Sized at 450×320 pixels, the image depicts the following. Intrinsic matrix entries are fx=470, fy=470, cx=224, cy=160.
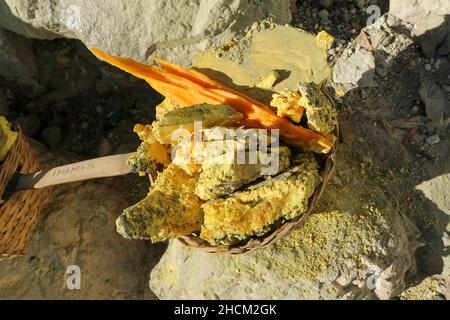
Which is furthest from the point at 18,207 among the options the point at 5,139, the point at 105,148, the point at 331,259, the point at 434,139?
the point at 434,139

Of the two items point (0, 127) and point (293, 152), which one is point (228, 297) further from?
point (0, 127)

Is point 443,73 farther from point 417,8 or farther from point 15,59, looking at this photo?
point 15,59

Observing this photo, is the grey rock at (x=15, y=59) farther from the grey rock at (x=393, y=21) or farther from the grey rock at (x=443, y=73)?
the grey rock at (x=443, y=73)

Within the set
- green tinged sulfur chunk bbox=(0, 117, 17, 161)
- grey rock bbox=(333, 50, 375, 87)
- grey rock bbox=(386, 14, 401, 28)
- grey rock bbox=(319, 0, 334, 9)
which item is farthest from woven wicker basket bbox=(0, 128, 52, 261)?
grey rock bbox=(386, 14, 401, 28)

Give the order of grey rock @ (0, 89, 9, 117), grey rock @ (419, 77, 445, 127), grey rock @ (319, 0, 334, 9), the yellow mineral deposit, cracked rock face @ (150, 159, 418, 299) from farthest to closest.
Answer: grey rock @ (0, 89, 9, 117)
grey rock @ (319, 0, 334, 9)
grey rock @ (419, 77, 445, 127)
cracked rock face @ (150, 159, 418, 299)
the yellow mineral deposit

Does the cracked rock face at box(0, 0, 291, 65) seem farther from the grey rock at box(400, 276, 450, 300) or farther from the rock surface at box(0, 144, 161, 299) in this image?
the grey rock at box(400, 276, 450, 300)

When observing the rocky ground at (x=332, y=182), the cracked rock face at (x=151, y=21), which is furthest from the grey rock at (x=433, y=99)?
the cracked rock face at (x=151, y=21)
